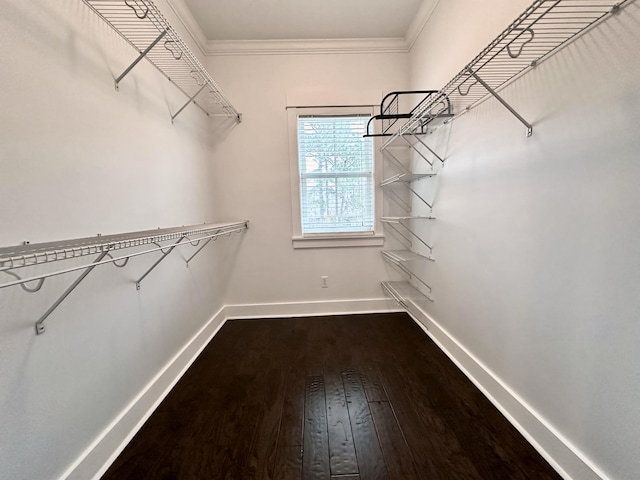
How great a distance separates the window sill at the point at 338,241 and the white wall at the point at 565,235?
1.08 metres

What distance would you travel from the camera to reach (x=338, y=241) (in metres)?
2.63

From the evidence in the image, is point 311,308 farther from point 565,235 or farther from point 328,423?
point 565,235

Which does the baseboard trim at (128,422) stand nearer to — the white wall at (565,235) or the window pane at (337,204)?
the window pane at (337,204)

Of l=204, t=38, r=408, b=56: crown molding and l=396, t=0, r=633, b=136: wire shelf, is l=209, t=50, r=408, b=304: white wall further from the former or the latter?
l=396, t=0, r=633, b=136: wire shelf

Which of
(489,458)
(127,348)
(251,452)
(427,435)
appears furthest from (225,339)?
(489,458)

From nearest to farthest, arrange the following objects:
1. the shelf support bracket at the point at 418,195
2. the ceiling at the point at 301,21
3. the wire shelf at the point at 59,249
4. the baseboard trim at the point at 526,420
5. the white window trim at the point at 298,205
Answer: the wire shelf at the point at 59,249 < the baseboard trim at the point at 526,420 < the ceiling at the point at 301,21 < the shelf support bracket at the point at 418,195 < the white window trim at the point at 298,205

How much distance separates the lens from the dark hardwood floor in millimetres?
1116

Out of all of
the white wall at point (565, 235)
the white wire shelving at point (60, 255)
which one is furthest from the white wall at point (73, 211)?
the white wall at point (565, 235)

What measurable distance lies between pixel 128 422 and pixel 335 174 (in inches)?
90.5

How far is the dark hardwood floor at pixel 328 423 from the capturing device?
3.66 feet

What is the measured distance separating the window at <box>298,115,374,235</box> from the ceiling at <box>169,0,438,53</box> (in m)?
0.68

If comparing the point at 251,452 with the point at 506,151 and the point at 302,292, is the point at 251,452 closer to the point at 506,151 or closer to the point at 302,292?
the point at 302,292

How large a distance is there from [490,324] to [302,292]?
1.66m

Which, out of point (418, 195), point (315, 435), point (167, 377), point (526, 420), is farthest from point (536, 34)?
point (167, 377)
